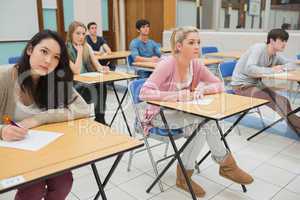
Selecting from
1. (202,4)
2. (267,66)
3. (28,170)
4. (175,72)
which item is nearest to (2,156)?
(28,170)

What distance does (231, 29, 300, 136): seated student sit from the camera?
3.26 metres

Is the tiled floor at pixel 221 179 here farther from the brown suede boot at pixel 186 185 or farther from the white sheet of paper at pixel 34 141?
the white sheet of paper at pixel 34 141

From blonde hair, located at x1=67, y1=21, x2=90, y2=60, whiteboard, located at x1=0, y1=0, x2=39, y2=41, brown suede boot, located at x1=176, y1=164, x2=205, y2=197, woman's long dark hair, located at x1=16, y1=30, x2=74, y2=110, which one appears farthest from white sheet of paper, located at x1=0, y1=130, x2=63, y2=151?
whiteboard, located at x1=0, y1=0, x2=39, y2=41

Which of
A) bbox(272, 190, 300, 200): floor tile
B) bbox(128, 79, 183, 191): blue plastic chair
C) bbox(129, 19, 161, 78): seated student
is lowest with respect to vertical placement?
bbox(272, 190, 300, 200): floor tile

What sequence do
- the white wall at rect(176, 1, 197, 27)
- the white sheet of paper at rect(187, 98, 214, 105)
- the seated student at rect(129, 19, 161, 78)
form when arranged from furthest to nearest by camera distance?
the white wall at rect(176, 1, 197, 27), the seated student at rect(129, 19, 161, 78), the white sheet of paper at rect(187, 98, 214, 105)

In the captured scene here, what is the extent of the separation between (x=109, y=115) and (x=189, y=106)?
98.0 inches

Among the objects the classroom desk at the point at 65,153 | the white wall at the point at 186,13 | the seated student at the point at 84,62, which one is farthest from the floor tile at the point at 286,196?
the white wall at the point at 186,13

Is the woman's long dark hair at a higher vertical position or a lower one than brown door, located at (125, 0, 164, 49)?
lower

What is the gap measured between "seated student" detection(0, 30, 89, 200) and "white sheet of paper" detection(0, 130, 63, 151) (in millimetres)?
70

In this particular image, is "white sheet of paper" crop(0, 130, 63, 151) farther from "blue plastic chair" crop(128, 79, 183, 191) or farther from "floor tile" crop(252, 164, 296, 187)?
"floor tile" crop(252, 164, 296, 187)

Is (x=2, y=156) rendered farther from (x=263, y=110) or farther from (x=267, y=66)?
(x=263, y=110)

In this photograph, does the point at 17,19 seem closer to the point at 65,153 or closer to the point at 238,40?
the point at 238,40

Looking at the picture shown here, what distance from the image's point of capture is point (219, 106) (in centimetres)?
200

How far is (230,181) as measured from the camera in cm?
250
